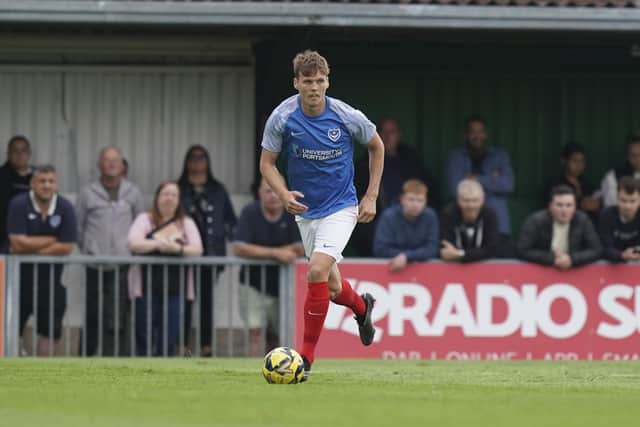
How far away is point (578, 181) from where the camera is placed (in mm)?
17250

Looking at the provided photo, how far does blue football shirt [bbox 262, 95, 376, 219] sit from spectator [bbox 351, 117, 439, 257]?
5871 millimetres

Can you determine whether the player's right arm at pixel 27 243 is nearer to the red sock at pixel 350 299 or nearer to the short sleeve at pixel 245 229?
the short sleeve at pixel 245 229

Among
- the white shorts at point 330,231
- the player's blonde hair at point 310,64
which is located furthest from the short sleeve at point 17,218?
the player's blonde hair at point 310,64

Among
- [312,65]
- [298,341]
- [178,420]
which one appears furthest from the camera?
[298,341]

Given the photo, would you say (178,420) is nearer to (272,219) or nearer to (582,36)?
(272,219)

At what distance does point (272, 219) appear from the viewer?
15602 millimetres

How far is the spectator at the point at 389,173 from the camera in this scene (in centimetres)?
1659

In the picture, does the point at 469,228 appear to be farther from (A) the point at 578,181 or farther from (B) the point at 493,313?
(A) the point at 578,181

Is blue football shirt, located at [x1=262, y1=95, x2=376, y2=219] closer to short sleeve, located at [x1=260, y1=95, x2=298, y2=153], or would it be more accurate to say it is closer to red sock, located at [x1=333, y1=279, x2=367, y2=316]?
short sleeve, located at [x1=260, y1=95, x2=298, y2=153]

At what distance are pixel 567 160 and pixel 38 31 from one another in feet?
18.4

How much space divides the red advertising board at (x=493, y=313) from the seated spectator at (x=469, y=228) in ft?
0.47

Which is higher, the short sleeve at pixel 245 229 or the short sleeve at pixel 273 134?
the short sleeve at pixel 273 134

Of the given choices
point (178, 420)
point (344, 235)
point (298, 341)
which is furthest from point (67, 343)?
point (178, 420)

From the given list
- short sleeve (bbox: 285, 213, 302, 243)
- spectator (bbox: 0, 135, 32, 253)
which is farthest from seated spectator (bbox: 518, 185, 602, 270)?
spectator (bbox: 0, 135, 32, 253)
